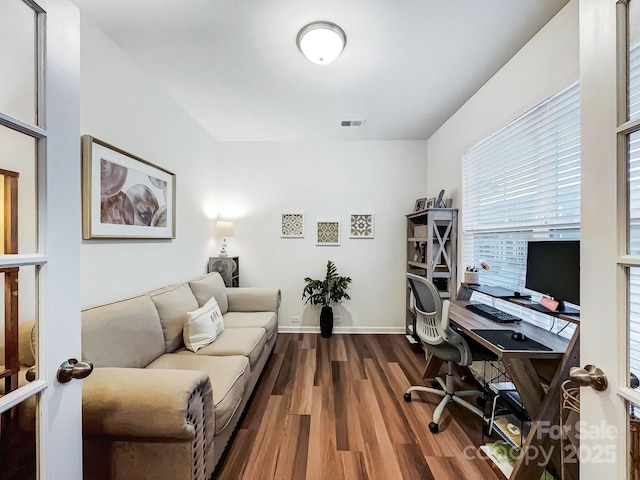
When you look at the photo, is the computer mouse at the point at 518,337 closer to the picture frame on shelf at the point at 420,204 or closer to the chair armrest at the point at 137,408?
the chair armrest at the point at 137,408

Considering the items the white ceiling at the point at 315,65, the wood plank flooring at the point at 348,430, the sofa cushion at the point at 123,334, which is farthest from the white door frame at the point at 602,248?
the sofa cushion at the point at 123,334

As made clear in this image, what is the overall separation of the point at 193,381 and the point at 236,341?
0.99m

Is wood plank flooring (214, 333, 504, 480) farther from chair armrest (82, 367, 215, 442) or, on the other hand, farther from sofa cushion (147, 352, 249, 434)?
chair armrest (82, 367, 215, 442)

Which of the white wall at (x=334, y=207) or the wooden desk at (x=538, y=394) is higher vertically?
the white wall at (x=334, y=207)

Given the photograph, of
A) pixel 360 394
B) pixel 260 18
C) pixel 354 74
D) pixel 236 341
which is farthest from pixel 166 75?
pixel 360 394

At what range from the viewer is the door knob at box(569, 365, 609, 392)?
2.30 ft

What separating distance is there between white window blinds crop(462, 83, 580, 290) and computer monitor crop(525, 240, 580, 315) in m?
0.17

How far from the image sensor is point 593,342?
0.75 metres

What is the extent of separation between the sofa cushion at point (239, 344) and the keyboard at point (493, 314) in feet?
5.93

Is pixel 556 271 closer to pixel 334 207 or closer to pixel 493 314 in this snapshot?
pixel 493 314

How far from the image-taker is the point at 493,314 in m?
1.99

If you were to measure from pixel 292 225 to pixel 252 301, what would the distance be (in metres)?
1.22

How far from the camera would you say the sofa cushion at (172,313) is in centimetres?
205

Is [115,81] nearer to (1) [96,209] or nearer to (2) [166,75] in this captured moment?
(2) [166,75]
